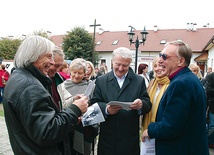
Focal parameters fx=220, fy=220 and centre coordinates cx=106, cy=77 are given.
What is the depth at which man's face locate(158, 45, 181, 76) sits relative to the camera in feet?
7.03

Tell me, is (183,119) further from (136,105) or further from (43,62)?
(43,62)

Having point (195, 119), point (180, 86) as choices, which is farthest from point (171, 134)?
point (180, 86)

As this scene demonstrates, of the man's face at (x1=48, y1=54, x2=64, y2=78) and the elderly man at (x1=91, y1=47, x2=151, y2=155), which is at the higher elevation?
the man's face at (x1=48, y1=54, x2=64, y2=78)

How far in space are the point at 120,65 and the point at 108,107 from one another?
1.91 feet

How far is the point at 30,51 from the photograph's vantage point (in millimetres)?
1672

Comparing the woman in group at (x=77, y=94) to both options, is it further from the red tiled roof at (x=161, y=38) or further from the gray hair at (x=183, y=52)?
the red tiled roof at (x=161, y=38)

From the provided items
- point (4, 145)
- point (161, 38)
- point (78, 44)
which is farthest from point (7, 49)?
point (4, 145)

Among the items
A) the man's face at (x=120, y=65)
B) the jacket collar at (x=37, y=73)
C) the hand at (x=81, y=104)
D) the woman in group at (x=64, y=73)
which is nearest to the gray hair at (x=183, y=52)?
the man's face at (x=120, y=65)

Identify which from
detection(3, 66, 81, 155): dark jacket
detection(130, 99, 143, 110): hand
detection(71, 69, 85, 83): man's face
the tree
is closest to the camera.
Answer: detection(3, 66, 81, 155): dark jacket

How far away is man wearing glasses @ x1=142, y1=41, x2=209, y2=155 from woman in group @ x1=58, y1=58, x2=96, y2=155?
3.54ft

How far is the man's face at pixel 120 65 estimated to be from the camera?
2722 millimetres

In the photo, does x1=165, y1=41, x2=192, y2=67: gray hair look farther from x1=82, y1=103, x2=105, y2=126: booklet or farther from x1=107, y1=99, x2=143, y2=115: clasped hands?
x1=82, y1=103, x2=105, y2=126: booklet

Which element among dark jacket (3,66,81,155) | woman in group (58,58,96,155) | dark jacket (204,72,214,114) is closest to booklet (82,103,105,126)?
woman in group (58,58,96,155)

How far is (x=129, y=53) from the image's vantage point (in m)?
2.76
